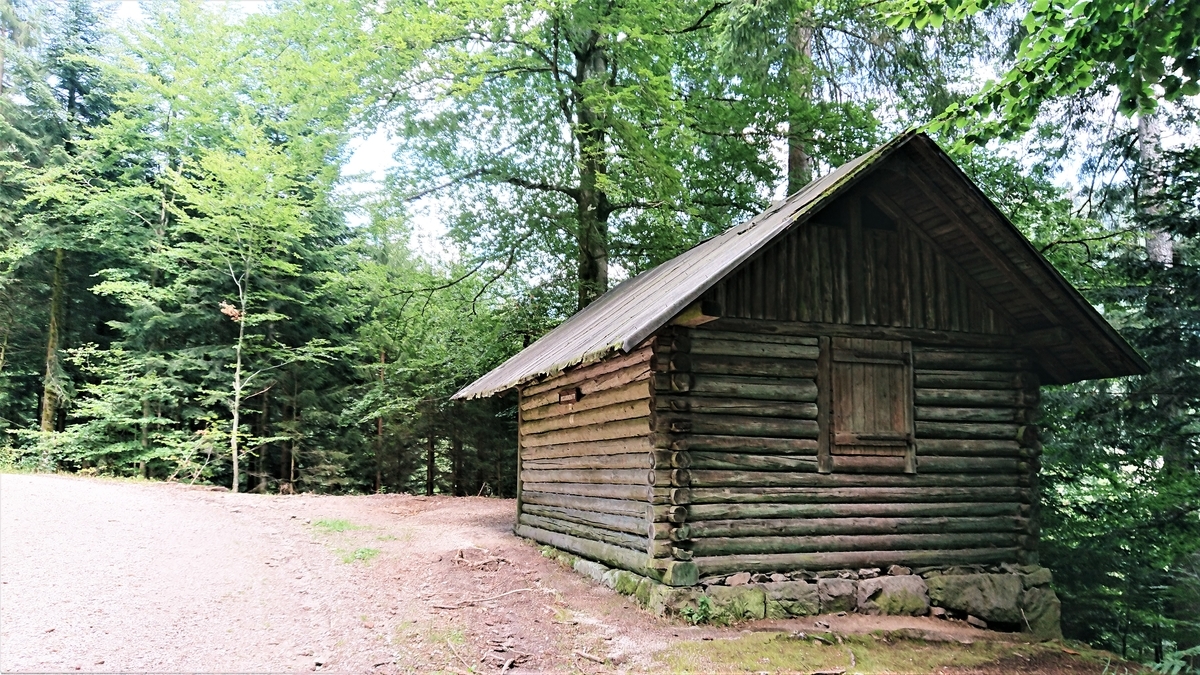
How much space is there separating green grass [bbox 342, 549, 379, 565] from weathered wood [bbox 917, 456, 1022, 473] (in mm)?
7672

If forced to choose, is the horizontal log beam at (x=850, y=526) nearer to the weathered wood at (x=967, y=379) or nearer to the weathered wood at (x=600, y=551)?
the weathered wood at (x=600, y=551)

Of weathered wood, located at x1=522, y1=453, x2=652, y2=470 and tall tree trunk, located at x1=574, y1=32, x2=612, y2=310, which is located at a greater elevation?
tall tree trunk, located at x1=574, y1=32, x2=612, y2=310

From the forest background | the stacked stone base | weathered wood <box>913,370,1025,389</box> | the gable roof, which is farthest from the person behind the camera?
the forest background

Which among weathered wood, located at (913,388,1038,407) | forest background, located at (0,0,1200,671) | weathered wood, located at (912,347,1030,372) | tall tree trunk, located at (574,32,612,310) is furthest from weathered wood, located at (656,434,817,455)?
tall tree trunk, located at (574,32,612,310)

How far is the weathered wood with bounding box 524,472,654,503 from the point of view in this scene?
8.83 meters

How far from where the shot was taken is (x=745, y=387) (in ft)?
29.3

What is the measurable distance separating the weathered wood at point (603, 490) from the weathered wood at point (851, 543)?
32.6 inches

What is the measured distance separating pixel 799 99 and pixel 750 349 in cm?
936

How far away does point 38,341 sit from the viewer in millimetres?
23109

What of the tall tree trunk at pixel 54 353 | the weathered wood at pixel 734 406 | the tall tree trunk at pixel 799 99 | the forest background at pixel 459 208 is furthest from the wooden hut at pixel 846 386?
the tall tree trunk at pixel 54 353

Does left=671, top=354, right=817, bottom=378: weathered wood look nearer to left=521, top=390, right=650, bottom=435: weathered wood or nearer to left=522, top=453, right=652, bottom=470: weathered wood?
left=521, top=390, right=650, bottom=435: weathered wood

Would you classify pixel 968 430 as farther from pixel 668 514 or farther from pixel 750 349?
pixel 668 514

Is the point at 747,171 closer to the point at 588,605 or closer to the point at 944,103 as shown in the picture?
the point at 944,103

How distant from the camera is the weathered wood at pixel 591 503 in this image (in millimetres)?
9008
